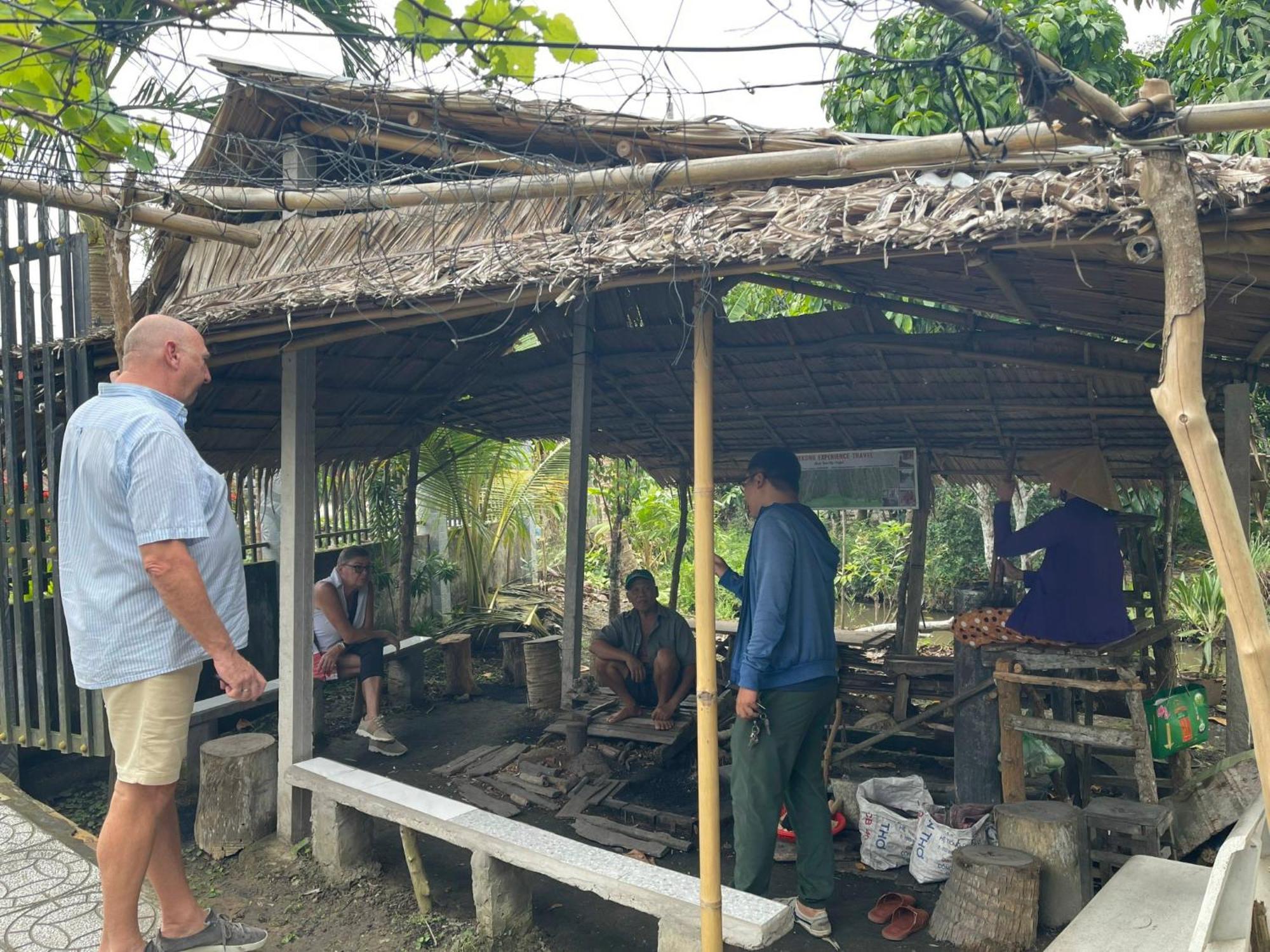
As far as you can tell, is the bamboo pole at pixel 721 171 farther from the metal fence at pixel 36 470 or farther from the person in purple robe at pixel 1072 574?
the person in purple robe at pixel 1072 574

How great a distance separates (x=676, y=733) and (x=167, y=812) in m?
3.37

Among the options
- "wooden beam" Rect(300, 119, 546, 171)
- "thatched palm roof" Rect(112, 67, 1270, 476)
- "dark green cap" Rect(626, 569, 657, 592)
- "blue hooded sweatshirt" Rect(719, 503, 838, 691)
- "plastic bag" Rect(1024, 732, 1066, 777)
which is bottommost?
"plastic bag" Rect(1024, 732, 1066, 777)

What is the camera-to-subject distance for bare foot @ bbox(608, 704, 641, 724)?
617 centimetres

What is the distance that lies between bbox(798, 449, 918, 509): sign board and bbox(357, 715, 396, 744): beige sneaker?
3588mm

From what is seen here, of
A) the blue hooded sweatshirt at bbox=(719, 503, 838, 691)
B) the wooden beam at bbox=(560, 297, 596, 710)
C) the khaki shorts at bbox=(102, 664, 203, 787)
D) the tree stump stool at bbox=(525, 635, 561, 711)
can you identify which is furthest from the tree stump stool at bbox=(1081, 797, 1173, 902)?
the tree stump stool at bbox=(525, 635, 561, 711)

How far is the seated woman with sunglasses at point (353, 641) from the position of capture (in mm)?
6887

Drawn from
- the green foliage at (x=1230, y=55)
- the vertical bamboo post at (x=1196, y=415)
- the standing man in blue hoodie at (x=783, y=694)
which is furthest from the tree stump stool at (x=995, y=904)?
the green foliage at (x=1230, y=55)

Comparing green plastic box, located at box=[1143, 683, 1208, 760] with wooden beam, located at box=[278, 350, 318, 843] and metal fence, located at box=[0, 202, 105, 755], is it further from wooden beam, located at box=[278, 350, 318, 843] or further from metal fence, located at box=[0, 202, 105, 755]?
metal fence, located at box=[0, 202, 105, 755]

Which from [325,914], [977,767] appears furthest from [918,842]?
[325,914]

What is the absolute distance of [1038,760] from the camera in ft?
17.2

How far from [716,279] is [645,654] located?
338cm

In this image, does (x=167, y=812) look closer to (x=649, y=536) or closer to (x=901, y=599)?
(x=901, y=599)

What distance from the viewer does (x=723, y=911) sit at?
332 centimetres

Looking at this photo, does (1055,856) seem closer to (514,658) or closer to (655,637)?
(655,637)
